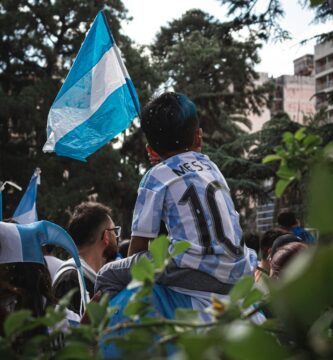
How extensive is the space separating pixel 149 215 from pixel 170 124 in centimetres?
32

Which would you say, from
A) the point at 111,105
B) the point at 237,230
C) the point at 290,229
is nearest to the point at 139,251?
the point at 237,230

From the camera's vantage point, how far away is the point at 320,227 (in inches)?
16.3

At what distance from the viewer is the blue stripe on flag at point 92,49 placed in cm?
412

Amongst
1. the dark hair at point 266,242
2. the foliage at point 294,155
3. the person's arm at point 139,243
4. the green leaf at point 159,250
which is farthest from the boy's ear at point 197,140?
the dark hair at point 266,242

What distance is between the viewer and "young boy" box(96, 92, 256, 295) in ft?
5.20

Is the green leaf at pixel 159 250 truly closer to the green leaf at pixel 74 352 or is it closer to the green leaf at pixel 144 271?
the green leaf at pixel 144 271

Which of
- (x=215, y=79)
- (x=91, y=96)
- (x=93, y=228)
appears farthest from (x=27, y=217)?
(x=215, y=79)

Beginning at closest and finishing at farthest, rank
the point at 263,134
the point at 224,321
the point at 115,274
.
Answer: the point at 224,321 → the point at 115,274 → the point at 263,134

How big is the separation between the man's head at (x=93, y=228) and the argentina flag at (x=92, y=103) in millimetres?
633

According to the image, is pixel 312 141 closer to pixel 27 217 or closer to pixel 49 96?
pixel 27 217

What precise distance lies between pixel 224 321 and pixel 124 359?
146 mm

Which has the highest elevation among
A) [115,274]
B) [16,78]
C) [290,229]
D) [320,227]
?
[16,78]

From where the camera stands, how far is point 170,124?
1788mm

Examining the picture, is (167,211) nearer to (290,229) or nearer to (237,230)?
(237,230)
